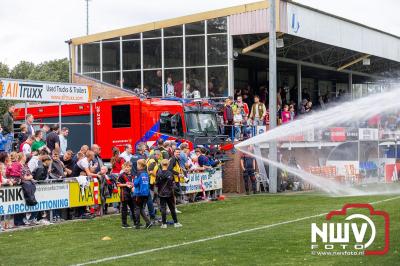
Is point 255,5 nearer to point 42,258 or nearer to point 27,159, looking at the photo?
point 27,159

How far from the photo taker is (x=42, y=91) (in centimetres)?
2620

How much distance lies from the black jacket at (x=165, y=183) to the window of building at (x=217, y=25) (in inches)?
765

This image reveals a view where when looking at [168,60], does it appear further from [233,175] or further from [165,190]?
[165,190]

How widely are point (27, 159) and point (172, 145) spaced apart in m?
5.27

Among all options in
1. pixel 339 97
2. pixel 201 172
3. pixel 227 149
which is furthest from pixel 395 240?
pixel 339 97

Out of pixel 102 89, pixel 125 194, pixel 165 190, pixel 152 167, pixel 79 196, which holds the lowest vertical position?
pixel 79 196

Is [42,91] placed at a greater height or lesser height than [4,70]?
lesser

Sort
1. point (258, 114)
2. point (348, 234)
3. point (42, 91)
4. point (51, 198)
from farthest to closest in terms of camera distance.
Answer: point (258, 114) → point (42, 91) → point (51, 198) → point (348, 234)

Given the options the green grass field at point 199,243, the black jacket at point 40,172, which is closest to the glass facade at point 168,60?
the green grass field at point 199,243

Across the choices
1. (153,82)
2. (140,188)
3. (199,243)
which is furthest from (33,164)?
(153,82)

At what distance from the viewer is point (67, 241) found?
17.3 m

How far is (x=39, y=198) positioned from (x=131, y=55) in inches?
813

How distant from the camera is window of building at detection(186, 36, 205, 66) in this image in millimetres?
38500

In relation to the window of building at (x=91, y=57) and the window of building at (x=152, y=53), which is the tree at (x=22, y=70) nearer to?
A: the window of building at (x=91, y=57)
